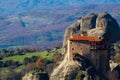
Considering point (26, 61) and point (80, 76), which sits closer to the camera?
point (80, 76)

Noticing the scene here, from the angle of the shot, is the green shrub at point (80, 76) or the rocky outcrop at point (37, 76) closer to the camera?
the green shrub at point (80, 76)

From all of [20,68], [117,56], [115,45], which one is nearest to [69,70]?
[117,56]

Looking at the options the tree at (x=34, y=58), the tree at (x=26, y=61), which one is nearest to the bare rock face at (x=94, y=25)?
the tree at (x=34, y=58)

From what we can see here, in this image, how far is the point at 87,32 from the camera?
88562 millimetres

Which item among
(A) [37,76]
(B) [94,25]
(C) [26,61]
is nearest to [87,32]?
(B) [94,25]

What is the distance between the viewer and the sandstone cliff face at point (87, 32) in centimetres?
7131

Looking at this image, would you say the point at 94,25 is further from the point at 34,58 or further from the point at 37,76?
the point at 37,76

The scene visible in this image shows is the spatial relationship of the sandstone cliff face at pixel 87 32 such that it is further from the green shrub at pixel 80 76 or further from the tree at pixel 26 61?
the tree at pixel 26 61

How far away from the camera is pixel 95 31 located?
8400 cm

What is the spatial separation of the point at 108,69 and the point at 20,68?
40.2 m

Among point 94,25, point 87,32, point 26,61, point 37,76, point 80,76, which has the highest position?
point 87,32

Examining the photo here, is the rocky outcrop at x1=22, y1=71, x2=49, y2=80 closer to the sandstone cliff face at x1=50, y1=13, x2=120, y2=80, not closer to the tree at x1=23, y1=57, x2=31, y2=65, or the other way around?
the sandstone cliff face at x1=50, y1=13, x2=120, y2=80

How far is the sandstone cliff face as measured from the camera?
2808 inches

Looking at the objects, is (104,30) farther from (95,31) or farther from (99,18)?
(99,18)
